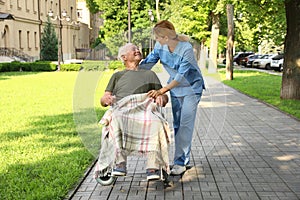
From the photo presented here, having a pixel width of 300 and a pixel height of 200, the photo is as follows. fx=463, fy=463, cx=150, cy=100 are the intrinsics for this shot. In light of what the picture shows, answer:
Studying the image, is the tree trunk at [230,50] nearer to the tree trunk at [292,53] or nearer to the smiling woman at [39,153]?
the tree trunk at [292,53]

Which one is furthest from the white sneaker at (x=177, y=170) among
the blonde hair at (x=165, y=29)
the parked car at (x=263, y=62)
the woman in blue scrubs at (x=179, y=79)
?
the parked car at (x=263, y=62)

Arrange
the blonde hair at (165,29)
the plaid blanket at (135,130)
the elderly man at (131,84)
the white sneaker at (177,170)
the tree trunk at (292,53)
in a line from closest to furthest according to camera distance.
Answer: the plaid blanket at (135,130) < the elderly man at (131,84) < the blonde hair at (165,29) < the white sneaker at (177,170) < the tree trunk at (292,53)

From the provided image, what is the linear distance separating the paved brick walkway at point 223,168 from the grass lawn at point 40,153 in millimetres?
383

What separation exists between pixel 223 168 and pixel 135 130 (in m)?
1.95

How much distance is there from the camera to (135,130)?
5.38 m

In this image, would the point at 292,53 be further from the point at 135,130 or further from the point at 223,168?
the point at 135,130

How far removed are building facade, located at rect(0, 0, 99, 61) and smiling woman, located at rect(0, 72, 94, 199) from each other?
27.6 m

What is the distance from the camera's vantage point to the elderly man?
5.51 metres

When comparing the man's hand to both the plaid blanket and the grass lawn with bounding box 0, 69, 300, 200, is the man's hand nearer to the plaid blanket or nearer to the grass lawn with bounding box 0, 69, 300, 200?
the plaid blanket

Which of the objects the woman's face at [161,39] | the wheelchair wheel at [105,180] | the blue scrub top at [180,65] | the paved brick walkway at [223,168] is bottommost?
the paved brick walkway at [223,168]

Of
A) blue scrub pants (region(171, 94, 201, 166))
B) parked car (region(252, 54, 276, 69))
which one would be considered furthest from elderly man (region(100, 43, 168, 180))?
parked car (region(252, 54, 276, 69))

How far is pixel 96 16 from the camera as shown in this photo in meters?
90.2

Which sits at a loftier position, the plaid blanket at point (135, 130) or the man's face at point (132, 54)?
the man's face at point (132, 54)

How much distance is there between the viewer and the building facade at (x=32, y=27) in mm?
47109
